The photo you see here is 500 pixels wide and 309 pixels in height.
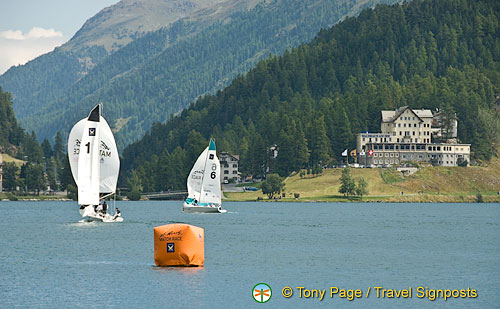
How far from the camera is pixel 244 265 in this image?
80125 mm

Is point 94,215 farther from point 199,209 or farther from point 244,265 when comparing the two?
point 244,265

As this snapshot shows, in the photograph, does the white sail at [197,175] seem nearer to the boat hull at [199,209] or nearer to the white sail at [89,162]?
the boat hull at [199,209]

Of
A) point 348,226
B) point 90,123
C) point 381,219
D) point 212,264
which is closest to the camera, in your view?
point 212,264

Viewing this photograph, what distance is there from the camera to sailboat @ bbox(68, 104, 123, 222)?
121 m

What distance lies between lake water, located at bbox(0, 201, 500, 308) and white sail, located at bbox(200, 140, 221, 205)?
971 inches

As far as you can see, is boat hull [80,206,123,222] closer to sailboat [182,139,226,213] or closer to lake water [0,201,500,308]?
lake water [0,201,500,308]

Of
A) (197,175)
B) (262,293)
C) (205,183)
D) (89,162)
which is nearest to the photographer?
(262,293)

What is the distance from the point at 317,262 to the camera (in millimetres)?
83562

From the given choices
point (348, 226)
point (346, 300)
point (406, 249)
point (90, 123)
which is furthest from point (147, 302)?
point (348, 226)

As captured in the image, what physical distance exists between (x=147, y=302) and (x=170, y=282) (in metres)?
6.58

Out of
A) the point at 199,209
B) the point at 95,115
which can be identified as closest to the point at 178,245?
the point at 95,115

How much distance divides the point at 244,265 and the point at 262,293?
18.6 m

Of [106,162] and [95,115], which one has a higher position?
[95,115]

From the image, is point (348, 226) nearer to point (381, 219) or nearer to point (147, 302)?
point (381, 219)
